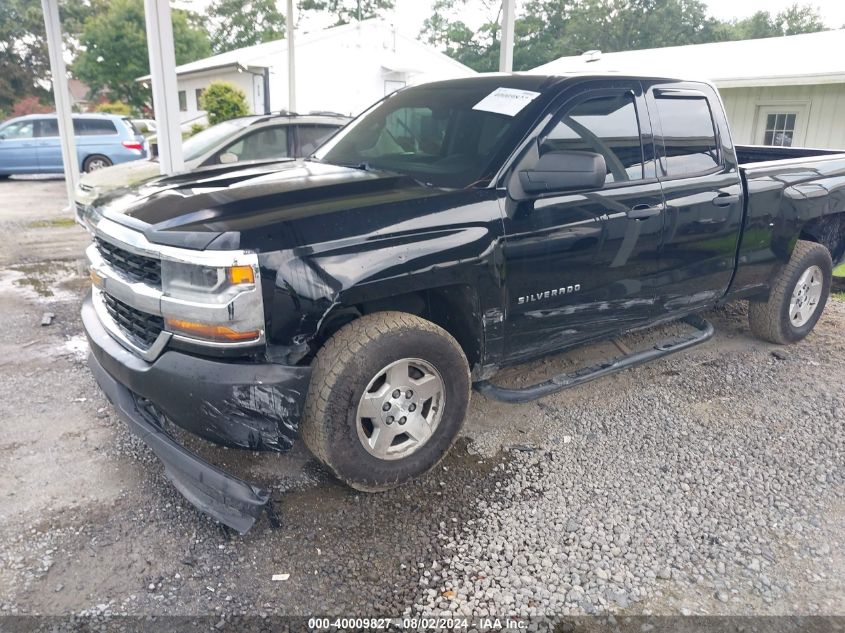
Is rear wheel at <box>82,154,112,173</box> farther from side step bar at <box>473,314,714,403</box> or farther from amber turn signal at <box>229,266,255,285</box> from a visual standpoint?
amber turn signal at <box>229,266,255,285</box>

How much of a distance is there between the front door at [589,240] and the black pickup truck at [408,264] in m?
0.01

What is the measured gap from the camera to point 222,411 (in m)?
2.80

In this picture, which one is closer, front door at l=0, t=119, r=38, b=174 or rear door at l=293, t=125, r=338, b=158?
rear door at l=293, t=125, r=338, b=158

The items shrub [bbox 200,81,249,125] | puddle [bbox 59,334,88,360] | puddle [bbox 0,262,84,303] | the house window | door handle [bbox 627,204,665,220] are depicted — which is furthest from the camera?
shrub [bbox 200,81,249,125]

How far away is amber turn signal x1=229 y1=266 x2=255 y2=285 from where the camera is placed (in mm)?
2703

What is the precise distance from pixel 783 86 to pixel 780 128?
0.79 meters

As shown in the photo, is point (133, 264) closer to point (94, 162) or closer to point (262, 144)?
point (262, 144)

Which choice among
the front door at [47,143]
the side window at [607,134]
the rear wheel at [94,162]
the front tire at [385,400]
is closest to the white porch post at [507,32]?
the side window at [607,134]

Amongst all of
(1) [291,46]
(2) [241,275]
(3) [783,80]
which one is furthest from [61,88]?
(3) [783,80]

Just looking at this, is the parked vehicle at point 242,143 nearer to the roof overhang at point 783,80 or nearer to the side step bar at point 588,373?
the side step bar at point 588,373

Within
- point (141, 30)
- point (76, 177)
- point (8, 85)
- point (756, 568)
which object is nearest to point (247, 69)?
point (76, 177)

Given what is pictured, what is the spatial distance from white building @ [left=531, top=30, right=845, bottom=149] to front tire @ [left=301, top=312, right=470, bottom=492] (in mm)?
8982

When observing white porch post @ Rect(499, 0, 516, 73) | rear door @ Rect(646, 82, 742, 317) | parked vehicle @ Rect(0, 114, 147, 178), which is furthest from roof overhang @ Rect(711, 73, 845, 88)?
parked vehicle @ Rect(0, 114, 147, 178)

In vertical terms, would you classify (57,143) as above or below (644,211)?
below
